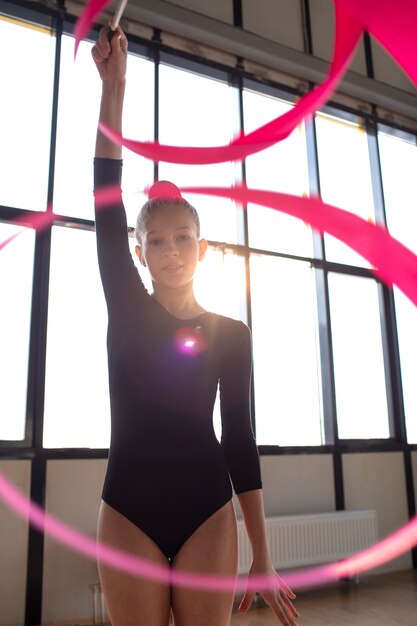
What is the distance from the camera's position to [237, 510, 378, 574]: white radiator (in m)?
3.59

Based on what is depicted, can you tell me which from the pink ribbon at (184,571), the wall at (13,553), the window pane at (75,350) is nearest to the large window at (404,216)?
the pink ribbon at (184,571)

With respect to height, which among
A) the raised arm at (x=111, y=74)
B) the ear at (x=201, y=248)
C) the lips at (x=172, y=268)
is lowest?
the lips at (x=172, y=268)

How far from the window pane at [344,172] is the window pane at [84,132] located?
163 cm

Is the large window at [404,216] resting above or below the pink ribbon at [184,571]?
above

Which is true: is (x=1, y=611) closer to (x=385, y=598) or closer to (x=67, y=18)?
(x=385, y=598)

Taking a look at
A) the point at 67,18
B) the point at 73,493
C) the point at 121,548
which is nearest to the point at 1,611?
the point at 73,493

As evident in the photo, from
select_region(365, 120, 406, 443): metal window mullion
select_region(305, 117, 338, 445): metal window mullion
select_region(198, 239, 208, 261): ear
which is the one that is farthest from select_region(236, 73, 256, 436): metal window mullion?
select_region(198, 239, 208, 261): ear

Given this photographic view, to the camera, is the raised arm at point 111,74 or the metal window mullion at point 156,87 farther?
the metal window mullion at point 156,87

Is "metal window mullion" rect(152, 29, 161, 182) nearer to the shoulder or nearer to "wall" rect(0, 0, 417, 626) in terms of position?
"wall" rect(0, 0, 417, 626)

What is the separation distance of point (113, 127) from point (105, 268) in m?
0.28

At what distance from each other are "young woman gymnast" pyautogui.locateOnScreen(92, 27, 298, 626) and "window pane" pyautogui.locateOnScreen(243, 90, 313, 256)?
3043mm

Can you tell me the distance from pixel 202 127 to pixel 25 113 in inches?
50.4

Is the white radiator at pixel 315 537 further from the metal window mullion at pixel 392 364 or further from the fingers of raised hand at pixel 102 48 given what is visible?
the fingers of raised hand at pixel 102 48

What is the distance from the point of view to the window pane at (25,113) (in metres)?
3.41
